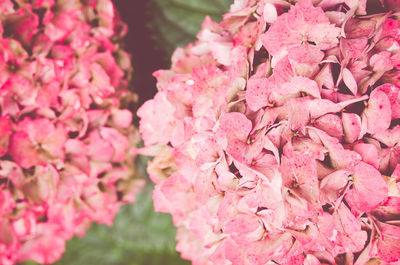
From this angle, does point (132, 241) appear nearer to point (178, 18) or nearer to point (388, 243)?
point (178, 18)

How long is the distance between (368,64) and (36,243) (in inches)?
21.4

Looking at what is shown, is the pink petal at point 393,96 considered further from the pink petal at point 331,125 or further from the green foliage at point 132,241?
the green foliage at point 132,241

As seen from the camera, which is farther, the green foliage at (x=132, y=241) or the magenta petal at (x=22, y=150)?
the green foliage at (x=132, y=241)

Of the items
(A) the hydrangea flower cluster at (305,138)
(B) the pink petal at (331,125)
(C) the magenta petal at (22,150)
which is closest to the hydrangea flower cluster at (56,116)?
(C) the magenta petal at (22,150)

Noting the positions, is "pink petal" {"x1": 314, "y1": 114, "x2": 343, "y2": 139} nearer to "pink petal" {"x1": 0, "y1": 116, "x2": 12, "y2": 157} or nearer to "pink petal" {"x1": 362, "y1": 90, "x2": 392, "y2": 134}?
"pink petal" {"x1": 362, "y1": 90, "x2": 392, "y2": 134}

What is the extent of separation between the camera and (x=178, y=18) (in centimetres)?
77

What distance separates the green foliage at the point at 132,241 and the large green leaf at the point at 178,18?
0.30 meters

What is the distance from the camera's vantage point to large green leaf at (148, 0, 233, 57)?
0.75 meters

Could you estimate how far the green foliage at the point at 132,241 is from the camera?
913mm

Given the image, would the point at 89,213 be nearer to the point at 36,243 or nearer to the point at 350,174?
the point at 36,243

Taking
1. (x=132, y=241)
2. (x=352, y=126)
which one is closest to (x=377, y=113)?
(x=352, y=126)

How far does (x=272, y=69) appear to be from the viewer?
476mm

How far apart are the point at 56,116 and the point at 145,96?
0.74 feet

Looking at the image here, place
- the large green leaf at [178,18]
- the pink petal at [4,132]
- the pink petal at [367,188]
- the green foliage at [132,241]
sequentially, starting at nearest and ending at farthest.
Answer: the pink petal at [367,188] < the pink petal at [4,132] < the large green leaf at [178,18] < the green foliage at [132,241]
